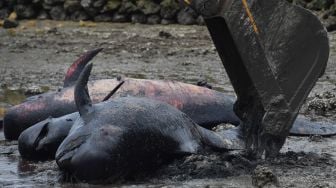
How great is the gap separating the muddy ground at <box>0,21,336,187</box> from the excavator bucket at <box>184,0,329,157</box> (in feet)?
1.42

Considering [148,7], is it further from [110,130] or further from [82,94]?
[110,130]

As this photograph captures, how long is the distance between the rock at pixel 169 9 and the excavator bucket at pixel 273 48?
46.2ft

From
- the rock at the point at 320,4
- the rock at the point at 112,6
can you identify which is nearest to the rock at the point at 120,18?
the rock at the point at 112,6

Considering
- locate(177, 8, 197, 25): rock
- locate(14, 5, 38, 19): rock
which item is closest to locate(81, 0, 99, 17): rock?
locate(14, 5, 38, 19): rock

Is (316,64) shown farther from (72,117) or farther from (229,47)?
(72,117)

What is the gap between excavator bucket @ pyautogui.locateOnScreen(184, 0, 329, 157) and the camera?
6090mm

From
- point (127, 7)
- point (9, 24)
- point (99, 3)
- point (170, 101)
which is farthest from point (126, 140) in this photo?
point (9, 24)

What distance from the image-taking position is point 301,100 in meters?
6.29

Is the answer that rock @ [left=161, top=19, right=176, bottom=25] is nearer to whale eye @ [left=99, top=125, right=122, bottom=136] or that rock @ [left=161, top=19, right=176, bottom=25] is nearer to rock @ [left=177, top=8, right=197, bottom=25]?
rock @ [left=177, top=8, right=197, bottom=25]

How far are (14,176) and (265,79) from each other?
1.97 metres

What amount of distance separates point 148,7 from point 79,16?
220 centimetres

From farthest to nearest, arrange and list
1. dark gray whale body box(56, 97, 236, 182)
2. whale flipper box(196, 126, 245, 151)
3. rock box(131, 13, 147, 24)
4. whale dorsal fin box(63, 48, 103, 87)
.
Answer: rock box(131, 13, 147, 24), whale dorsal fin box(63, 48, 103, 87), whale flipper box(196, 126, 245, 151), dark gray whale body box(56, 97, 236, 182)

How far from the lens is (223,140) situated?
273 inches

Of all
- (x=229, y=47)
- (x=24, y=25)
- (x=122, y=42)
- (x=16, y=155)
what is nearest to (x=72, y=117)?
(x=16, y=155)
